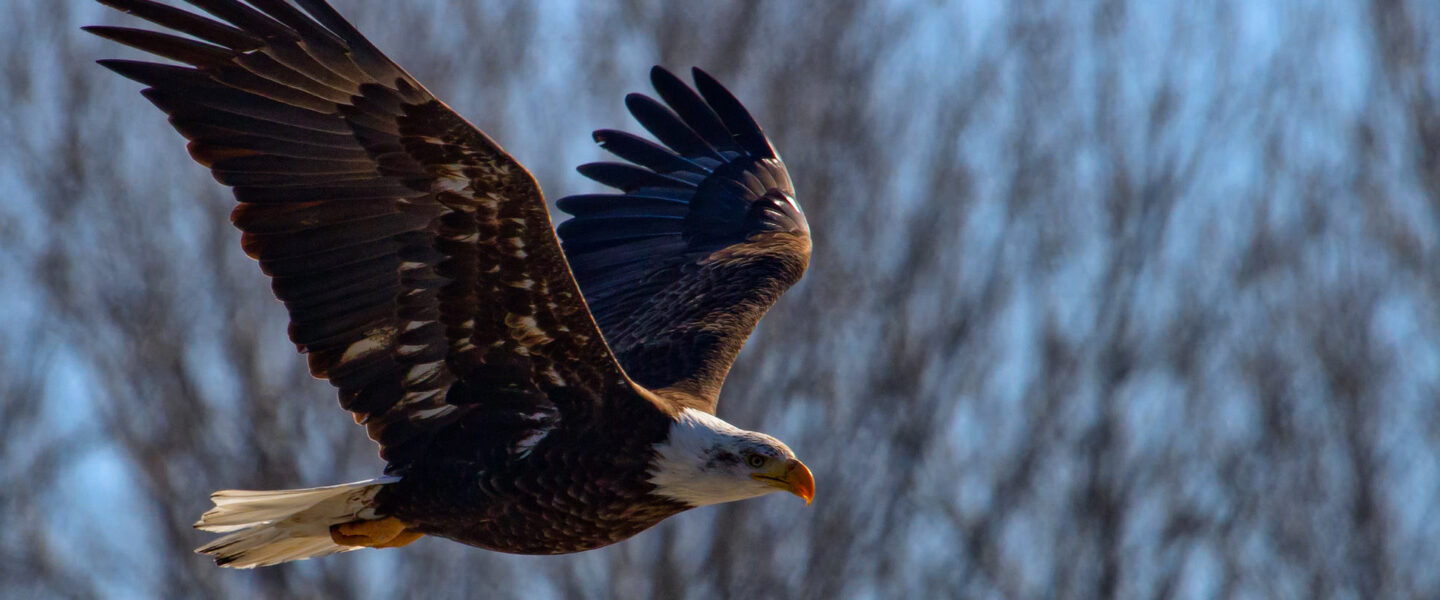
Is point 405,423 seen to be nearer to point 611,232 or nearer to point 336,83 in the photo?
point 336,83

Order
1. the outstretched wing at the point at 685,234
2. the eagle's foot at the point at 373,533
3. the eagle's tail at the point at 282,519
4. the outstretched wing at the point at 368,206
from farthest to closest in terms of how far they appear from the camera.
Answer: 1. the outstretched wing at the point at 685,234
2. the eagle's foot at the point at 373,533
3. the eagle's tail at the point at 282,519
4. the outstretched wing at the point at 368,206

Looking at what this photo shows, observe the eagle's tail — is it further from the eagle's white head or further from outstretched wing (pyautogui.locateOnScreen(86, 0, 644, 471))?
the eagle's white head

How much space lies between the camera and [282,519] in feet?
19.4

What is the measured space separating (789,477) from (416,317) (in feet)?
3.76

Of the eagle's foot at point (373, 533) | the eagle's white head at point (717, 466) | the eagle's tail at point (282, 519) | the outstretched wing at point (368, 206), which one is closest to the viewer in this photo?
the outstretched wing at point (368, 206)

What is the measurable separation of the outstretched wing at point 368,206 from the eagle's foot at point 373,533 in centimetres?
53

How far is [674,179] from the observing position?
26.5 feet

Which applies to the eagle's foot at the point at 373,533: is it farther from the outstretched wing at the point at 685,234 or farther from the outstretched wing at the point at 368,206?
the outstretched wing at the point at 685,234

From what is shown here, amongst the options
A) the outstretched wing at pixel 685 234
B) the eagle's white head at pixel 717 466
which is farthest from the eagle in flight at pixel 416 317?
the outstretched wing at pixel 685 234

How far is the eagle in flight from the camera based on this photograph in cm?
524

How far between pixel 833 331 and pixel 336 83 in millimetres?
9152

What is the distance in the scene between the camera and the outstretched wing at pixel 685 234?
7.05 m

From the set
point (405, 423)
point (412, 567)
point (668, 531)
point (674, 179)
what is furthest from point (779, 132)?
point (405, 423)

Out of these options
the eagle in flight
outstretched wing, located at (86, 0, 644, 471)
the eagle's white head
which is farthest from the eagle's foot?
the eagle's white head
